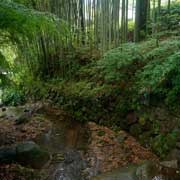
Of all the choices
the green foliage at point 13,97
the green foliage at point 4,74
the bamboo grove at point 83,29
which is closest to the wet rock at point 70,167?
the green foliage at point 4,74

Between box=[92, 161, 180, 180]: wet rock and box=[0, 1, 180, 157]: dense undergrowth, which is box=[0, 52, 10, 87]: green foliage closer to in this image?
box=[0, 1, 180, 157]: dense undergrowth

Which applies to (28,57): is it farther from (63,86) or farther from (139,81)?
(139,81)

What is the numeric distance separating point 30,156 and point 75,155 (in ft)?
2.09

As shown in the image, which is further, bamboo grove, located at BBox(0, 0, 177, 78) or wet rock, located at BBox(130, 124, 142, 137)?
bamboo grove, located at BBox(0, 0, 177, 78)

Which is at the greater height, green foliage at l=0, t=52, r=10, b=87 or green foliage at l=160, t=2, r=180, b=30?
green foliage at l=160, t=2, r=180, b=30

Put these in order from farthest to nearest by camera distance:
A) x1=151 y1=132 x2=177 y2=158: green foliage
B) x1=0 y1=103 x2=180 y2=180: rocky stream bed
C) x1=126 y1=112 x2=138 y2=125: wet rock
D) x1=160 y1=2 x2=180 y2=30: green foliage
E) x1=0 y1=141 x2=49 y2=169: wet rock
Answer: x1=160 y1=2 x2=180 y2=30: green foliage, x1=126 y1=112 x2=138 y2=125: wet rock, x1=0 y1=141 x2=49 y2=169: wet rock, x1=151 y1=132 x2=177 y2=158: green foliage, x1=0 y1=103 x2=180 y2=180: rocky stream bed

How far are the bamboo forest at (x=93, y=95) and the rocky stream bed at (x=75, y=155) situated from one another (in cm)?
1

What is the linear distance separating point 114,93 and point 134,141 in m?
0.97

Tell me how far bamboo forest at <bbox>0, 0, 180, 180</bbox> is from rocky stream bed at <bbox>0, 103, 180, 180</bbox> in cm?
1

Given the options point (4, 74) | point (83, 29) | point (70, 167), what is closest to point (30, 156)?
point (70, 167)

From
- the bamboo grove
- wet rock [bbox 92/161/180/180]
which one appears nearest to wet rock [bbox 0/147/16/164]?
wet rock [bbox 92/161/180/180]

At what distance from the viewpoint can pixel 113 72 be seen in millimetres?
4551

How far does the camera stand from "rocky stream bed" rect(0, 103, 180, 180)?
3.35 meters

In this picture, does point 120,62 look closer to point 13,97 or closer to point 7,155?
point 7,155
